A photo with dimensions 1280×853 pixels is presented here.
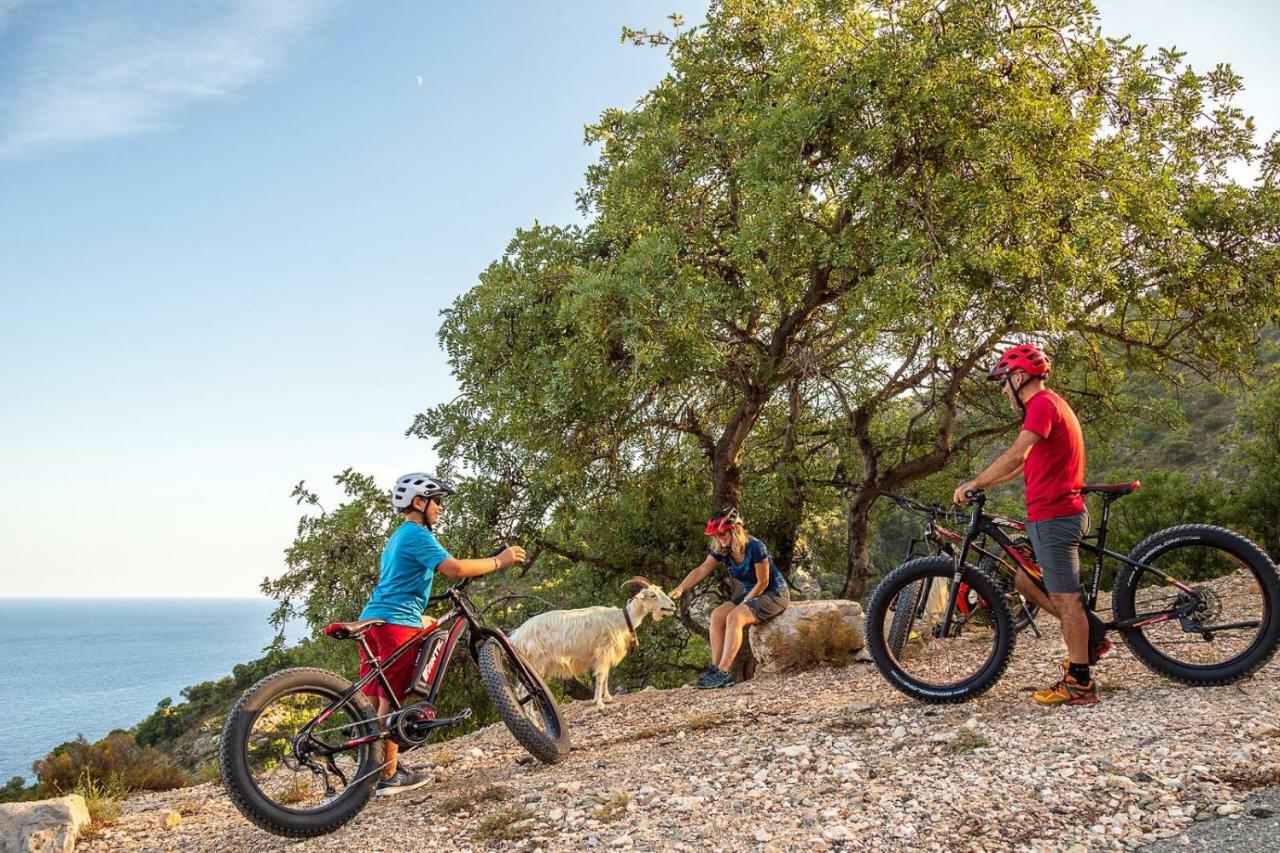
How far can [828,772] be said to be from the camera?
5.29m

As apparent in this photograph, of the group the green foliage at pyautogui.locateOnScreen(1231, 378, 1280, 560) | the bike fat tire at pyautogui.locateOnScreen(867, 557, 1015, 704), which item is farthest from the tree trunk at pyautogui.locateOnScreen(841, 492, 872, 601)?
the green foliage at pyautogui.locateOnScreen(1231, 378, 1280, 560)

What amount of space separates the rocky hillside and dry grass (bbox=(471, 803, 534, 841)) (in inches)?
0.5

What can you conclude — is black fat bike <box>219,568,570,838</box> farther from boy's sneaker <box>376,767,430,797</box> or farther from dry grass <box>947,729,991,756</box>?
dry grass <box>947,729,991,756</box>

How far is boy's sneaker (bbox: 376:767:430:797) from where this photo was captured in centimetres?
608

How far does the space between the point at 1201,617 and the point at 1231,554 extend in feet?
1.70

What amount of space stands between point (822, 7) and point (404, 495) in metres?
8.22

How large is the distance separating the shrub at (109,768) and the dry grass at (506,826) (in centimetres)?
531

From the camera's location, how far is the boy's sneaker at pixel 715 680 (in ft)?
30.4

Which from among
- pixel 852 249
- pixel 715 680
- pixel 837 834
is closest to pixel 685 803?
pixel 837 834

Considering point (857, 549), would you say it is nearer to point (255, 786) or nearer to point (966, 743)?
point (966, 743)

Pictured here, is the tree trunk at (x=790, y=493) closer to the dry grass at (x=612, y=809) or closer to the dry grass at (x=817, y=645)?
the dry grass at (x=817, y=645)

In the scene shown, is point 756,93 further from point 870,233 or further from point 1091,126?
point 1091,126

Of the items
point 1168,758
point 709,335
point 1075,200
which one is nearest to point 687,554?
point 709,335

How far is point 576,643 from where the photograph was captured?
9164mm
